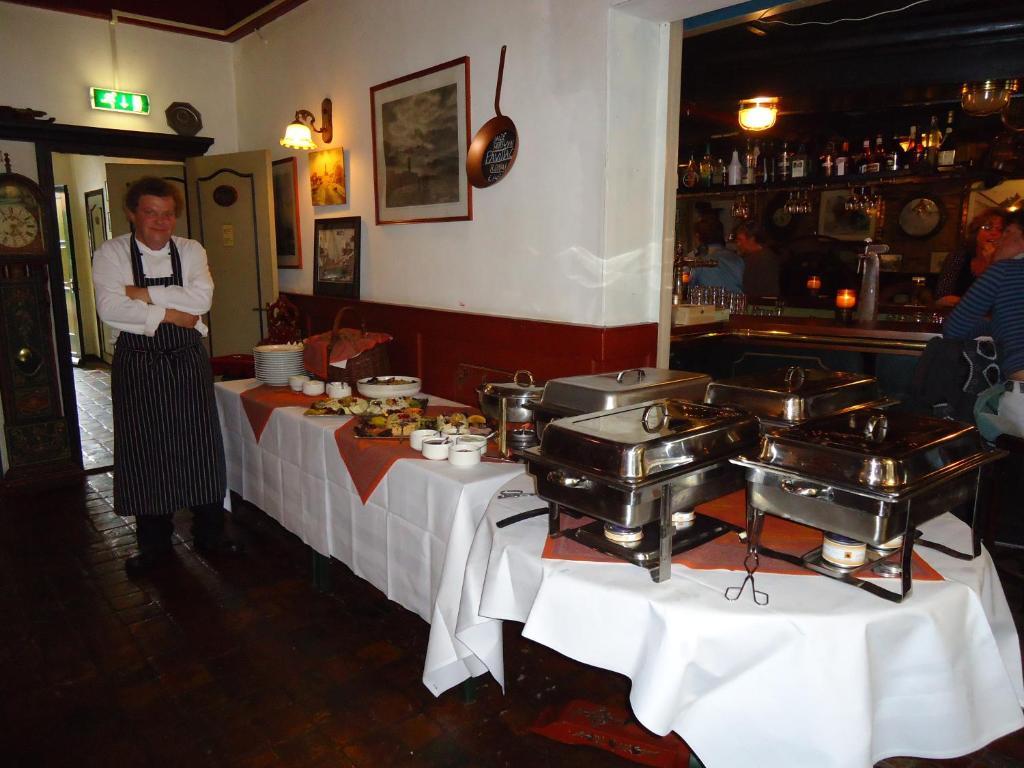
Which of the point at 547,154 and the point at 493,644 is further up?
the point at 547,154

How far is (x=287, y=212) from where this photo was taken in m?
5.35

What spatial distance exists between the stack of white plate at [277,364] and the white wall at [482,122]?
0.74 m

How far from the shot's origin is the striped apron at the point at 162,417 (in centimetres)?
329

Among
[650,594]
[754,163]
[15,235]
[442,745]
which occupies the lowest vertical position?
[442,745]

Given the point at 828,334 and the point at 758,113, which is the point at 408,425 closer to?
the point at 828,334

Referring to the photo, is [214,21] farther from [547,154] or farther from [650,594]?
[650,594]

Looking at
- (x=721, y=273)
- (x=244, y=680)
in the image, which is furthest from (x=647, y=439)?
(x=721, y=273)

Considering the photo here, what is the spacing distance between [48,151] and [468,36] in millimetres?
3288

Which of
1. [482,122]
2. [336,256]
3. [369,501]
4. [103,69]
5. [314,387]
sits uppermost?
[103,69]

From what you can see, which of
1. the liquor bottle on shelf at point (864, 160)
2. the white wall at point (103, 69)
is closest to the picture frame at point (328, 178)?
the white wall at point (103, 69)

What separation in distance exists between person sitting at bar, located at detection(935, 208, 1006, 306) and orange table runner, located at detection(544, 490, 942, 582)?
3745 millimetres

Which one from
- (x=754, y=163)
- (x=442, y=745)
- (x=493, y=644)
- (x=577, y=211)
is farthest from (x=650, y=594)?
(x=754, y=163)

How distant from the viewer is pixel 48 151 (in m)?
4.89

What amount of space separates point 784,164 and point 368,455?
4.91 metres
